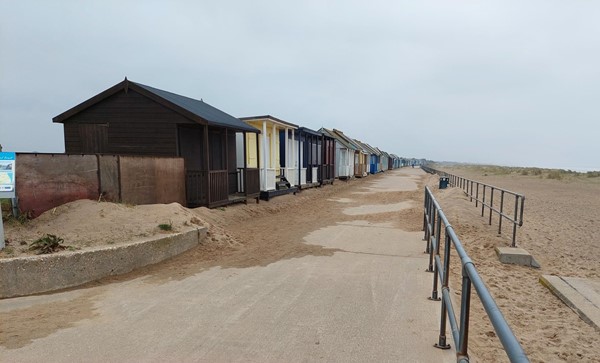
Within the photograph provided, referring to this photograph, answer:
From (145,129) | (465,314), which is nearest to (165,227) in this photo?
(145,129)

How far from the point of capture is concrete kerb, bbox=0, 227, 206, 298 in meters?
4.28

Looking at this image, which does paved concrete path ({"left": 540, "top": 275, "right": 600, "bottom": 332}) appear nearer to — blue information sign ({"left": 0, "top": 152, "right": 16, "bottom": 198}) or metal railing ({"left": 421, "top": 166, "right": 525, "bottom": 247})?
metal railing ({"left": 421, "top": 166, "right": 525, "bottom": 247})

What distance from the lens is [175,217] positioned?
6.82 metres

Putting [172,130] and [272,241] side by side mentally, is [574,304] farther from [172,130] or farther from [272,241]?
[172,130]

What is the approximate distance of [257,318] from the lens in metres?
3.65

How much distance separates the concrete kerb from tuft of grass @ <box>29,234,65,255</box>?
0.69ft

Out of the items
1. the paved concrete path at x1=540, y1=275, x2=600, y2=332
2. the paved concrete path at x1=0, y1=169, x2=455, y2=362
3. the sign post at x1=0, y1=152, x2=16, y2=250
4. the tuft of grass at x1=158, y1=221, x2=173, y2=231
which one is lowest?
the paved concrete path at x1=540, y1=275, x2=600, y2=332

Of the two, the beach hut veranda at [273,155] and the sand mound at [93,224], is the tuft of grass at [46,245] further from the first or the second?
the beach hut veranda at [273,155]

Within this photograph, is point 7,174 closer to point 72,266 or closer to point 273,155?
point 72,266

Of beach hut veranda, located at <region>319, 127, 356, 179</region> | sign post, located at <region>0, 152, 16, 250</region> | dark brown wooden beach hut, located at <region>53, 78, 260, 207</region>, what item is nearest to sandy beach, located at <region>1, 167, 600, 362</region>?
sign post, located at <region>0, 152, 16, 250</region>

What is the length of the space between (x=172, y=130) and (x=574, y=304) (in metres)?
9.41

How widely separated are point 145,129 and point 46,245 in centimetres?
596

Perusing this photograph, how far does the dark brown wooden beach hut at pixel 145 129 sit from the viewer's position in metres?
9.92

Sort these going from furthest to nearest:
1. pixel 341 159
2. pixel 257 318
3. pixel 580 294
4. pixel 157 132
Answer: pixel 341 159
pixel 157 132
pixel 580 294
pixel 257 318
